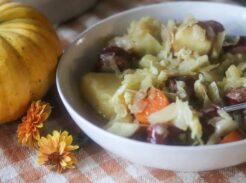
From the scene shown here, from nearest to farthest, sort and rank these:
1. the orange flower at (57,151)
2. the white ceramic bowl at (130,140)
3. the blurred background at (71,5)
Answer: the white ceramic bowl at (130,140) < the orange flower at (57,151) < the blurred background at (71,5)

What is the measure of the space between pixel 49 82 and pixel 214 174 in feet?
1.11

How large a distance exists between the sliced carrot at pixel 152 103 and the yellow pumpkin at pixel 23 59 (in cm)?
21

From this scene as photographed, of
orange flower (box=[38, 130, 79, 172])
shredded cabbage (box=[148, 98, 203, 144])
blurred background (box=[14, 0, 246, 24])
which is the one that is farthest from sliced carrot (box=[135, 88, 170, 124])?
blurred background (box=[14, 0, 246, 24])

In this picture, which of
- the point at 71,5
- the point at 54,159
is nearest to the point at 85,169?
the point at 54,159

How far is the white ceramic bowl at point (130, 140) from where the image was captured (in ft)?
2.09

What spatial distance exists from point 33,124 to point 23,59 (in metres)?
0.11

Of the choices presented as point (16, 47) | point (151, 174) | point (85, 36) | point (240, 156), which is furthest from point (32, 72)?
point (240, 156)

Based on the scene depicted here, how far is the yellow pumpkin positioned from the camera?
2.58ft

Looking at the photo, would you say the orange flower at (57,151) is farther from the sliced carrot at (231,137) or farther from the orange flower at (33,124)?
the sliced carrot at (231,137)

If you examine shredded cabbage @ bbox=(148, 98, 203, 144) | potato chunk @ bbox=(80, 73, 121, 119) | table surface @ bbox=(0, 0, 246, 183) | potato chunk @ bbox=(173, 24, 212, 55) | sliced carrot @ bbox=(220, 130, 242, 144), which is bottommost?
table surface @ bbox=(0, 0, 246, 183)

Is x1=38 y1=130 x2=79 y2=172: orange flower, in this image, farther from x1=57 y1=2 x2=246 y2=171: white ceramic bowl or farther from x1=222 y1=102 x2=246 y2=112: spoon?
x1=222 y1=102 x2=246 y2=112: spoon

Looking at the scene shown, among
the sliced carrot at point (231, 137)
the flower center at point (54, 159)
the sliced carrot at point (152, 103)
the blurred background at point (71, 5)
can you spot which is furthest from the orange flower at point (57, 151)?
the blurred background at point (71, 5)

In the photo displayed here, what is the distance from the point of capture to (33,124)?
81cm

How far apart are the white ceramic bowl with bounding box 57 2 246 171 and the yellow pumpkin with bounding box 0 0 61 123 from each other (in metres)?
0.03
